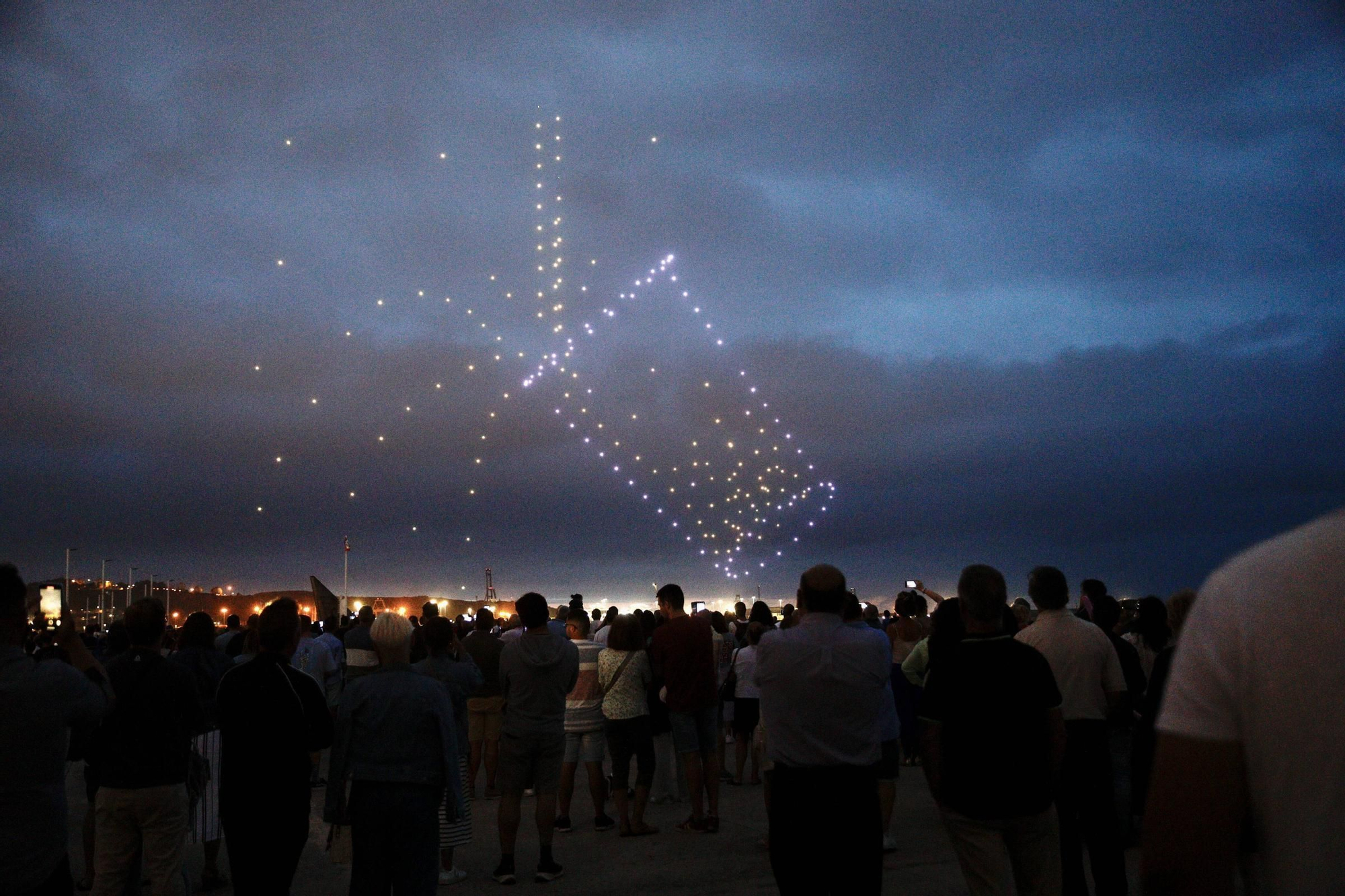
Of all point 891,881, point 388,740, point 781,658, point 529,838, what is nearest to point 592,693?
point 529,838

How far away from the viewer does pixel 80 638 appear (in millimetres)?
4922

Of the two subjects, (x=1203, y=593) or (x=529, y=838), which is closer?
(x=1203, y=593)

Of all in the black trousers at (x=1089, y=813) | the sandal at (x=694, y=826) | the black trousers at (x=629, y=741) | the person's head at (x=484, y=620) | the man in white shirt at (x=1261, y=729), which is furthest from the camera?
the person's head at (x=484, y=620)

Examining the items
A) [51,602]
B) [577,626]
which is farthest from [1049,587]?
[51,602]

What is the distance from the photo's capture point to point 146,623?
5609mm

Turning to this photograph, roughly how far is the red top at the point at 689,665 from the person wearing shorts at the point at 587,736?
30.6 inches

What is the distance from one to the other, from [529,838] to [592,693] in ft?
4.88

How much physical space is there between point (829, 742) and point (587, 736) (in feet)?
18.3

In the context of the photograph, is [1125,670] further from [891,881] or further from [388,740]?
[388,740]

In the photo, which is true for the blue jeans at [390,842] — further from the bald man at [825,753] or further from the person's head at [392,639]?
the bald man at [825,753]

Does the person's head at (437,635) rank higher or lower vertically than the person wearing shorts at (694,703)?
higher

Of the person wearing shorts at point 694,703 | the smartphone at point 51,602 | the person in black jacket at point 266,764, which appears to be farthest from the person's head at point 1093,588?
the smartphone at point 51,602

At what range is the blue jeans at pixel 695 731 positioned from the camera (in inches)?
378

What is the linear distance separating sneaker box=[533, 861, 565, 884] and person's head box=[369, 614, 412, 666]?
316 centimetres
